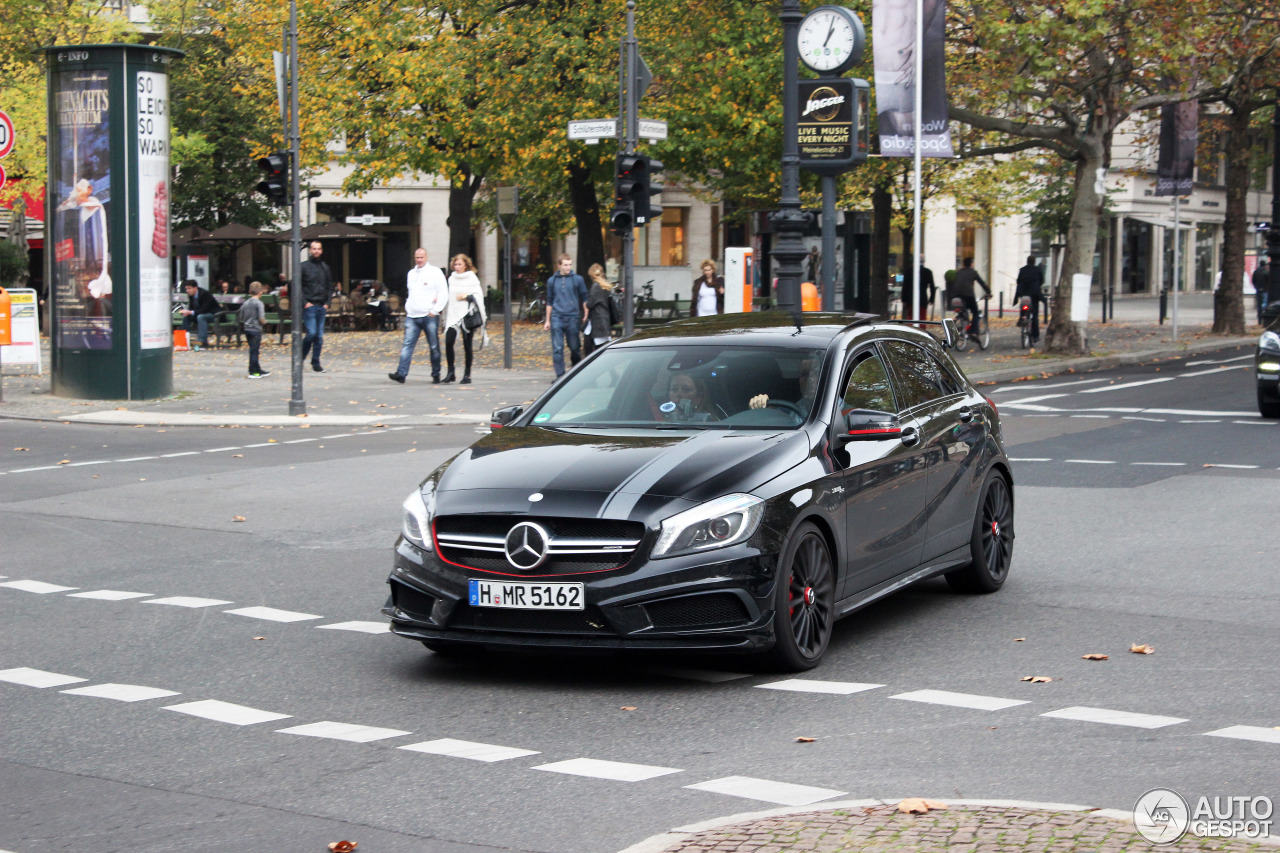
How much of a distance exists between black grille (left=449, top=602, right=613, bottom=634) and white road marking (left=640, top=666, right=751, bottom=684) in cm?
62

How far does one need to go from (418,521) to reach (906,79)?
782 inches

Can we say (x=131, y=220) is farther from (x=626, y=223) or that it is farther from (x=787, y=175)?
(x=787, y=175)

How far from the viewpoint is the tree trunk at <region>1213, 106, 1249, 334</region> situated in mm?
37750

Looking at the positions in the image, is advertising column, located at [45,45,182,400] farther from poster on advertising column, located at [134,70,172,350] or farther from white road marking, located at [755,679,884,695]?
white road marking, located at [755,679,884,695]

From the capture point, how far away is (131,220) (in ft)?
71.9

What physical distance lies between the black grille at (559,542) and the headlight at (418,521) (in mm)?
187

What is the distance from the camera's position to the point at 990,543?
915cm

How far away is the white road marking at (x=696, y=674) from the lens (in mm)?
7055

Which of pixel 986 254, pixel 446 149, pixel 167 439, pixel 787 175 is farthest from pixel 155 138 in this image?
pixel 986 254

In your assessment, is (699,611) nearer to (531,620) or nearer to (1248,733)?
(531,620)

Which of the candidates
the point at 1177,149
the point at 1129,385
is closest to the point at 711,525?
the point at 1129,385

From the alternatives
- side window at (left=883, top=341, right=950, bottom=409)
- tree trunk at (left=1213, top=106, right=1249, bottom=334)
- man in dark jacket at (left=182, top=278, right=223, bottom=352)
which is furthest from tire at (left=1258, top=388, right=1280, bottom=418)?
man in dark jacket at (left=182, top=278, right=223, bottom=352)

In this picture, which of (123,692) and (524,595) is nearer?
(524,595)

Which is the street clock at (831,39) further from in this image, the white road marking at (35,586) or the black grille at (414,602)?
the black grille at (414,602)
